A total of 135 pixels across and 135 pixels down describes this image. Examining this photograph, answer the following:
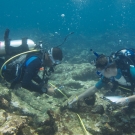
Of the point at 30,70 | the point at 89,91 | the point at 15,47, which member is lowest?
the point at 89,91

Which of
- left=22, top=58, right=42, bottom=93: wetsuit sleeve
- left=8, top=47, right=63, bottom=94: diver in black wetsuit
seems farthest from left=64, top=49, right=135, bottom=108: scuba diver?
left=22, top=58, right=42, bottom=93: wetsuit sleeve

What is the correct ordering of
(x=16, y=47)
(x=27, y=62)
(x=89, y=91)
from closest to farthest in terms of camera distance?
1. (x=27, y=62)
2. (x=16, y=47)
3. (x=89, y=91)

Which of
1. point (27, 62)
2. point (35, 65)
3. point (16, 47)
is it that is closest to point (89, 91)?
point (35, 65)

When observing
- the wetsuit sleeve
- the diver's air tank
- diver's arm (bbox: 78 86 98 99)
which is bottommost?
diver's arm (bbox: 78 86 98 99)

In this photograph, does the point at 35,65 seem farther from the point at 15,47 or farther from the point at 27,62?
the point at 15,47

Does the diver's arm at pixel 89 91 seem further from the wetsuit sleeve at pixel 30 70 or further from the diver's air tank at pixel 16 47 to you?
the diver's air tank at pixel 16 47

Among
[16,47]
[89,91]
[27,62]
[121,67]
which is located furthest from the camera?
[89,91]

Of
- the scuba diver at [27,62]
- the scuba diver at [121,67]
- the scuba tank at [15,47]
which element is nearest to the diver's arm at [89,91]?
the scuba diver at [121,67]

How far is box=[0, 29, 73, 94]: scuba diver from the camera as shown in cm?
468

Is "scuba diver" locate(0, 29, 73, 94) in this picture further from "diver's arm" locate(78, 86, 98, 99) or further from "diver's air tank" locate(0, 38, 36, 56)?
"diver's arm" locate(78, 86, 98, 99)

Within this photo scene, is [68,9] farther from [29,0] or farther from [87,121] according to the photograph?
[87,121]

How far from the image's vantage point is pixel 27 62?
15.5 feet

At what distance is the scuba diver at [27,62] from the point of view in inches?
184

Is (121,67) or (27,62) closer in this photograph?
(121,67)
